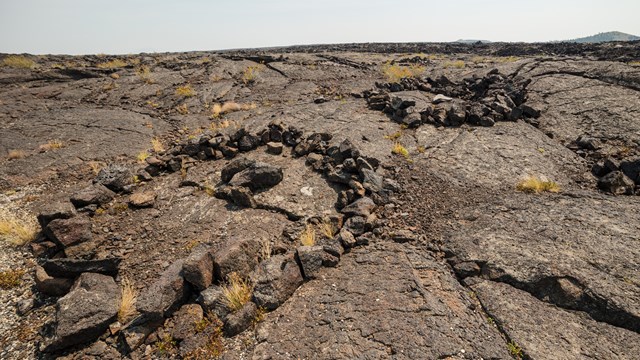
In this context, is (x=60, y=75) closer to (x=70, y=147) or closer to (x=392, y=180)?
(x=70, y=147)

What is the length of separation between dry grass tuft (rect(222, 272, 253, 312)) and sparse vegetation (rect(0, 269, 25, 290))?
4.43 meters

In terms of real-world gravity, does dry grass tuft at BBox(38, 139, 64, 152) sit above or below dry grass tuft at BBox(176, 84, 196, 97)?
below

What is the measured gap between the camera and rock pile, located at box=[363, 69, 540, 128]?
12594 millimetres

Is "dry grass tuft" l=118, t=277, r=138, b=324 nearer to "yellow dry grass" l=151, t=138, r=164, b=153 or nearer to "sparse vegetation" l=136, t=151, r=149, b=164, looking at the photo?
"sparse vegetation" l=136, t=151, r=149, b=164

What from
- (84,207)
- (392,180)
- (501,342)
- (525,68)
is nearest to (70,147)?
(84,207)

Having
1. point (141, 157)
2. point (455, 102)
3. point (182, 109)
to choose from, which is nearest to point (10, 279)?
point (141, 157)

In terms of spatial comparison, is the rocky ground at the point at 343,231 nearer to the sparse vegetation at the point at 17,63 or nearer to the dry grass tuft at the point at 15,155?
the dry grass tuft at the point at 15,155

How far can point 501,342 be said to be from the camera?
4.77 metres

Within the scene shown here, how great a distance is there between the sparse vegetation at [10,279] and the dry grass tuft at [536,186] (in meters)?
11.9

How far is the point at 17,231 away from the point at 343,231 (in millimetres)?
7799

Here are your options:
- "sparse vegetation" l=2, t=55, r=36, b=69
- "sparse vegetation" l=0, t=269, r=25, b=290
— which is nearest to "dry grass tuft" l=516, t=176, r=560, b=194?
"sparse vegetation" l=0, t=269, r=25, b=290

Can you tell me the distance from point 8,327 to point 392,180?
8.78m

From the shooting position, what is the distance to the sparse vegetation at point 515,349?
15.0 ft

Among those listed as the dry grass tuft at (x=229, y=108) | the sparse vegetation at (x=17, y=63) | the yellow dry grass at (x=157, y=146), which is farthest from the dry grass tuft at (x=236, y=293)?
the sparse vegetation at (x=17, y=63)
